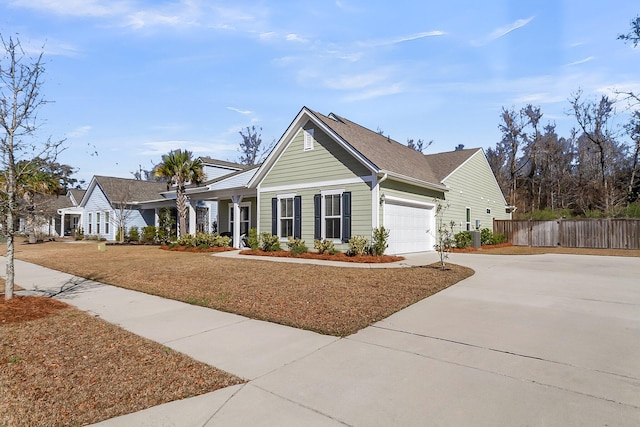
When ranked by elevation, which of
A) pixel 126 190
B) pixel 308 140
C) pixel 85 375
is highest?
pixel 308 140

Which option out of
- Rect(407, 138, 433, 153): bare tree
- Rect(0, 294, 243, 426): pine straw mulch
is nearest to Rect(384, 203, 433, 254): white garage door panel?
Rect(0, 294, 243, 426): pine straw mulch

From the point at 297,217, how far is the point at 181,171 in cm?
834

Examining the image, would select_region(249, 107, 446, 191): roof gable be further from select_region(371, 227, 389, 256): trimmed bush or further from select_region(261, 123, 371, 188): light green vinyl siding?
select_region(371, 227, 389, 256): trimmed bush

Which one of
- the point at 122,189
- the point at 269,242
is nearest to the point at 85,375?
the point at 269,242

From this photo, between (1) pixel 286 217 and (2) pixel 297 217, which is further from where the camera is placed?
(1) pixel 286 217

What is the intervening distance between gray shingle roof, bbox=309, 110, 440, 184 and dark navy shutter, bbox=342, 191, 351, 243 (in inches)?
71.6

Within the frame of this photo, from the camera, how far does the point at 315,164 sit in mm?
15680

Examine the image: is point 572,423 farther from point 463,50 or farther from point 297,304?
point 463,50

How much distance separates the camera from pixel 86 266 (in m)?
12.6

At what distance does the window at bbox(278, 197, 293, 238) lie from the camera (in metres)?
16.5

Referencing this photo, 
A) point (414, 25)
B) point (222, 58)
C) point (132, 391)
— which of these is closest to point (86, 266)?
point (222, 58)

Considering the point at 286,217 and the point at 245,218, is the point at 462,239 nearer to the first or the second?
the point at 286,217

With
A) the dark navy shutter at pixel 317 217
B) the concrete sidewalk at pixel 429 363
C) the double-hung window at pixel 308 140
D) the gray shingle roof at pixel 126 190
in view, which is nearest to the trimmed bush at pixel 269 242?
the dark navy shutter at pixel 317 217

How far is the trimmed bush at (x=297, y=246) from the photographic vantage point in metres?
15.0
